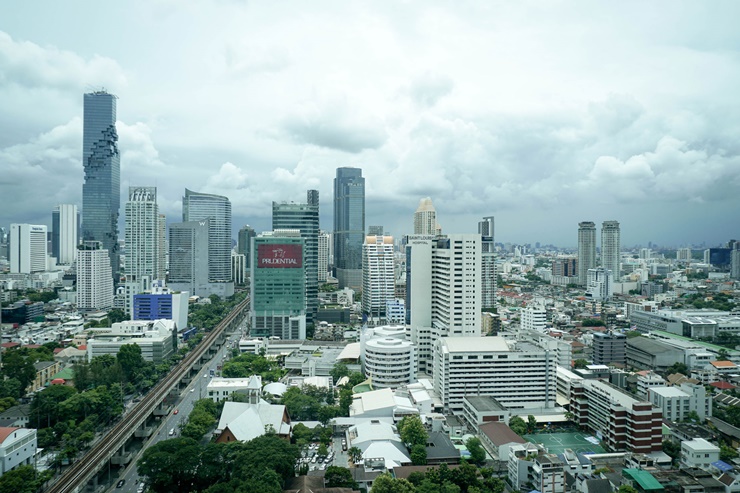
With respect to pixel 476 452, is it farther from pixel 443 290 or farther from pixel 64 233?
pixel 64 233

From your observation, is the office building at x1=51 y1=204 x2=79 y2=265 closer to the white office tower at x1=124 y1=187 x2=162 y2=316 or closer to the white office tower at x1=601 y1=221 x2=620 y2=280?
the white office tower at x1=124 y1=187 x2=162 y2=316

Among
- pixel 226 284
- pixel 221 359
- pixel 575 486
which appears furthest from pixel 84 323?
pixel 575 486

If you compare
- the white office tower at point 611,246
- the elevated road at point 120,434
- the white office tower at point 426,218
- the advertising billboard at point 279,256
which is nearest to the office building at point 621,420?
the elevated road at point 120,434

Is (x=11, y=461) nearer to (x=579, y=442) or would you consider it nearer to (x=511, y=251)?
(x=579, y=442)

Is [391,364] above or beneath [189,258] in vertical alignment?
beneath

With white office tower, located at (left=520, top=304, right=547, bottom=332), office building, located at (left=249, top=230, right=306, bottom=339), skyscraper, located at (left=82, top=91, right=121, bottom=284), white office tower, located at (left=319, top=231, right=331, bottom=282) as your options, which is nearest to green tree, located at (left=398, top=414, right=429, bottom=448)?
office building, located at (left=249, top=230, right=306, bottom=339)

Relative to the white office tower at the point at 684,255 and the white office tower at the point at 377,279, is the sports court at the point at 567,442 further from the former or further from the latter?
the white office tower at the point at 684,255

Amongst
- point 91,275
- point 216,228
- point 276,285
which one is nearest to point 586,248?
point 216,228
